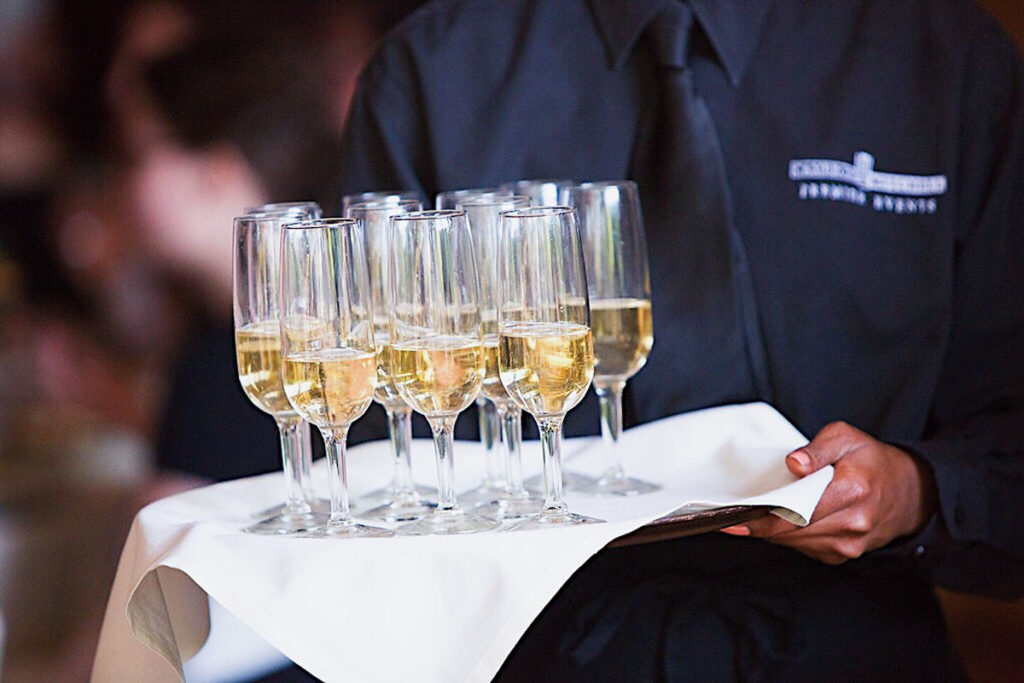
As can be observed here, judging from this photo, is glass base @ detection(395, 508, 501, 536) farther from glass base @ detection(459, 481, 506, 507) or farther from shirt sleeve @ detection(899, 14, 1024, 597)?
shirt sleeve @ detection(899, 14, 1024, 597)

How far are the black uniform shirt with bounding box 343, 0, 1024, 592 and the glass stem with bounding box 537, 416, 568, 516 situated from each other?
530 millimetres

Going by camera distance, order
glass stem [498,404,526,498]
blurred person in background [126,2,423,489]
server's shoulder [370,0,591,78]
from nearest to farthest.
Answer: glass stem [498,404,526,498], server's shoulder [370,0,591,78], blurred person in background [126,2,423,489]

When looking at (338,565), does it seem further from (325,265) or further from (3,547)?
(3,547)

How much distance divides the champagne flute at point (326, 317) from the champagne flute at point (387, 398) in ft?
0.29

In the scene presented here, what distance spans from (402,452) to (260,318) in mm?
195

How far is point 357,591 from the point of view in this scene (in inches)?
36.0

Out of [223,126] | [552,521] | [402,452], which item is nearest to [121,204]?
[223,126]

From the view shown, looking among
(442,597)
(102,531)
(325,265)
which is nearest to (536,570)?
(442,597)

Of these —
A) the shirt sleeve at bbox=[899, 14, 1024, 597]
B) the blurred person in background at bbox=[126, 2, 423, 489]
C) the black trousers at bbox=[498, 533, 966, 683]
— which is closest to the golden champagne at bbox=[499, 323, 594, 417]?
the black trousers at bbox=[498, 533, 966, 683]

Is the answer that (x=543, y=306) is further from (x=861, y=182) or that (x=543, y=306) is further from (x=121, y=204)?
(x=121, y=204)

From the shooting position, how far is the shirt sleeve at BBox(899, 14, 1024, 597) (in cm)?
155

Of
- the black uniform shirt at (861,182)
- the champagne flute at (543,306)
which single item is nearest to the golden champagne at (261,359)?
the champagne flute at (543,306)

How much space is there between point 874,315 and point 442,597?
0.89 m

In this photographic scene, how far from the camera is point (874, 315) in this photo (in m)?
1.60
